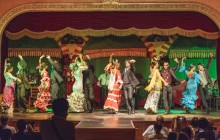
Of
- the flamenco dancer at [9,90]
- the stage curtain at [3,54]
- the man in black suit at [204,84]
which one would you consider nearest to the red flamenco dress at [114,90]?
the man in black suit at [204,84]

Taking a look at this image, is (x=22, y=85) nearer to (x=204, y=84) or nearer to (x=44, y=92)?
(x=44, y=92)

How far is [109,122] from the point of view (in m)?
9.09

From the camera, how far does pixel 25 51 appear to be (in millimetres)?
14227

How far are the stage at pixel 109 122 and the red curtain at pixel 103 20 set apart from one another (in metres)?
2.42

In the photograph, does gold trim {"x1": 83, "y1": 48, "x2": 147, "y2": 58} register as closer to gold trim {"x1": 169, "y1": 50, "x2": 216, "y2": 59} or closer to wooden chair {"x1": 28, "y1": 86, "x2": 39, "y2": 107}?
gold trim {"x1": 169, "y1": 50, "x2": 216, "y2": 59}

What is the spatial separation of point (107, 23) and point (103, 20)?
0.14m

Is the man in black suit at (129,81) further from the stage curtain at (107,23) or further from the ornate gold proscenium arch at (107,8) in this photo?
the ornate gold proscenium arch at (107,8)

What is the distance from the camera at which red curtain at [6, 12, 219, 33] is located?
41.2 feet

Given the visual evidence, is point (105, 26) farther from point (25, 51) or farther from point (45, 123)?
point (45, 123)

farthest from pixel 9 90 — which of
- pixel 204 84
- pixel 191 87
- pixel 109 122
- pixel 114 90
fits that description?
pixel 204 84

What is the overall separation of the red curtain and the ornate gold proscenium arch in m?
0.16

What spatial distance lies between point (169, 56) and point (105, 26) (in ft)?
9.25

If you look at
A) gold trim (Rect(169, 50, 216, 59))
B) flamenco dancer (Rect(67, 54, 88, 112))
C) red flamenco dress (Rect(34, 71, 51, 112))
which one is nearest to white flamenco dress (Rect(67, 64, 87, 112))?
flamenco dancer (Rect(67, 54, 88, 112))

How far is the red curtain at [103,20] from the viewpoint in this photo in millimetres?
12570
